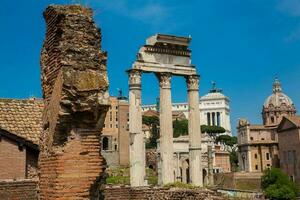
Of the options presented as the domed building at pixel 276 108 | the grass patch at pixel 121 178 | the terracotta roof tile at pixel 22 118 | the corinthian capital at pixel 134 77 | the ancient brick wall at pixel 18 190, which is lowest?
the grass patch at pixel 121 178

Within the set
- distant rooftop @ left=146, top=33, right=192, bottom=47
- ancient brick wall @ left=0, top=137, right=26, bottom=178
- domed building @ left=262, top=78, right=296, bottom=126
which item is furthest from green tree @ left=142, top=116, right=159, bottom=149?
ancient brick wall @ left=0, top=137, right=26, bottom=178

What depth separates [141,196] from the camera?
1194 cm

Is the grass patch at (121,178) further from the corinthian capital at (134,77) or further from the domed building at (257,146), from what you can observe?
the domed building at (257,146)

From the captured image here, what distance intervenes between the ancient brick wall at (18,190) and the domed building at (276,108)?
67.8m

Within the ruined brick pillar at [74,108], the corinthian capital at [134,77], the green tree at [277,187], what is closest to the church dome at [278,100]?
the green tree at [277,187]

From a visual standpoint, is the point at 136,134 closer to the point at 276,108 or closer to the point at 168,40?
the point at 168,40

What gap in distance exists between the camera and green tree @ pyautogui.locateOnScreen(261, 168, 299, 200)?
42875mm

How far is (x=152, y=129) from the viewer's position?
7900cm

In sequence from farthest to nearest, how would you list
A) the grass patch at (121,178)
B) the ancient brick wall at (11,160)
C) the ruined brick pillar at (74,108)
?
the grass patch at (121,178), the ancient brick wall at (11,160), the ruined brick pillar at (74,108)

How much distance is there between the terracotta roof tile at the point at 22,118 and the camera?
36.1 feet

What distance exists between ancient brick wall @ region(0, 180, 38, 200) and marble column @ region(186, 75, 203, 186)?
1614 cm

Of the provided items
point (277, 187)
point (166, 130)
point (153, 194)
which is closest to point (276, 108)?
point (277, 187)

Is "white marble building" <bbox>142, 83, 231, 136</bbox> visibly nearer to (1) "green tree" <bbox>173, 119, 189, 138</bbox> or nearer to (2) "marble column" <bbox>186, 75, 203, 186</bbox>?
(1) "green tree" <bbox>173, 119, 189, 138</bbox>

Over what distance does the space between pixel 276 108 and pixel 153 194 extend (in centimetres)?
6511
